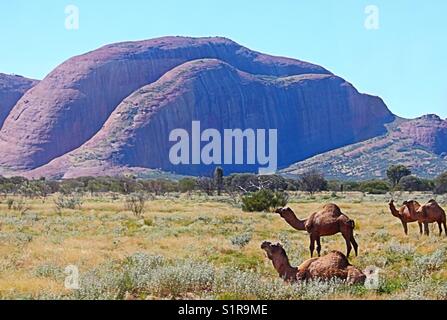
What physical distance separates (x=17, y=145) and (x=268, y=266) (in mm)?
155073

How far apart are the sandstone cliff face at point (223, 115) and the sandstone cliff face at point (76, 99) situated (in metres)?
11.5

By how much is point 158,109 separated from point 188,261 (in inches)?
5303

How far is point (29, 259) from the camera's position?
14.8m

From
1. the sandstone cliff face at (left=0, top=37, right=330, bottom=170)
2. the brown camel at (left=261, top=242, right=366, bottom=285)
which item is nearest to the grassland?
the brown camel at (left=261, top=242, right=366, bottom=285)

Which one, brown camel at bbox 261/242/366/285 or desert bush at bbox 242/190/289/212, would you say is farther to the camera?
desert bush at bbox 242/190/289/212

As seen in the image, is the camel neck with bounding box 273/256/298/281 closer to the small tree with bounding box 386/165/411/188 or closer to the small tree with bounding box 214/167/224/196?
the small tree with bounding box 214/167/224/196

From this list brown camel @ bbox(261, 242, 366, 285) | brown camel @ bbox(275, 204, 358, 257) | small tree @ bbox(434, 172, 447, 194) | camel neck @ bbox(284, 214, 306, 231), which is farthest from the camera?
small tree @ bbox(434, 172, 447, 194)

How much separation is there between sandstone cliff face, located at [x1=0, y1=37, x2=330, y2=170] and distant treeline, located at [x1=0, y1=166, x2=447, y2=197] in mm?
70534

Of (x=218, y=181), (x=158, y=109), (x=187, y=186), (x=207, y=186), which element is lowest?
(x=187, y=186)

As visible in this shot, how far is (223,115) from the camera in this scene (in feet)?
545

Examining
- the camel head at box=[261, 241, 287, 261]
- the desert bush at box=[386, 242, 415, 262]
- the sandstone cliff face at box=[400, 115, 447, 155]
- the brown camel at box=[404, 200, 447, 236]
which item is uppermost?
the sandstone cliff face at box=[400, 115, 447, 155]

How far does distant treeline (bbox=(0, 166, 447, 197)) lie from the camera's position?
7062 centimetres

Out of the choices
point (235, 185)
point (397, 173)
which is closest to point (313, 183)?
point (235, 185)

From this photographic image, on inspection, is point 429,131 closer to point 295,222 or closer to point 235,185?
point 235,185
